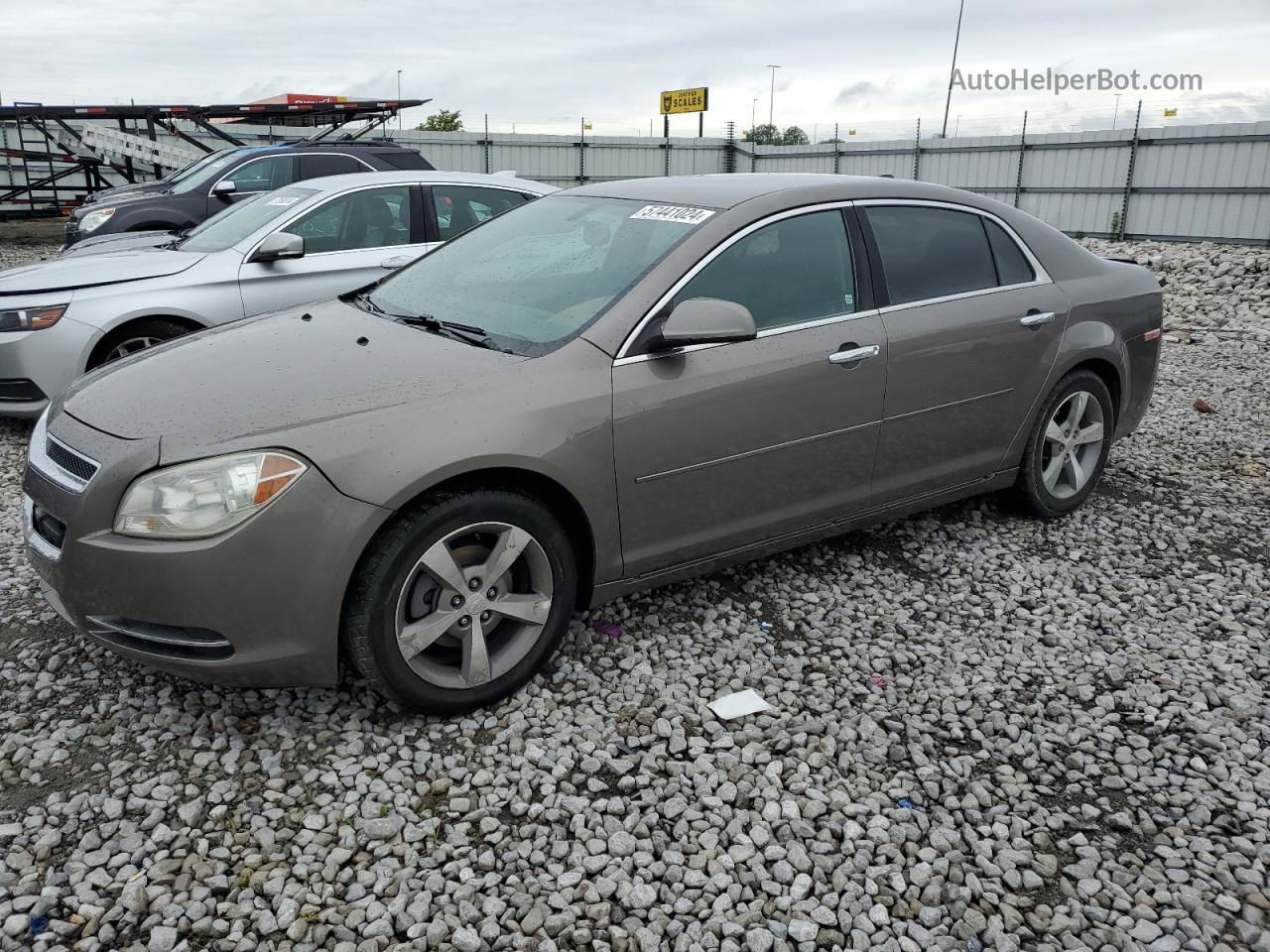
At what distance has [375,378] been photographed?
10.5 feet

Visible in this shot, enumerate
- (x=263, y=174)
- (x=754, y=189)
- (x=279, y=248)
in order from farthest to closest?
(x=263, y=174), (x=279, y=248), (x=754, y=189)

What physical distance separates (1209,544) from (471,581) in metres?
3.78

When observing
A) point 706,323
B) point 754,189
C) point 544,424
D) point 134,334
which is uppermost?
point 754,189

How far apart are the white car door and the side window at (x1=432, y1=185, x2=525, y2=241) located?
0.47 ft

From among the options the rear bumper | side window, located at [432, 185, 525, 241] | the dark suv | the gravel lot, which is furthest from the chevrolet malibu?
the dark suv

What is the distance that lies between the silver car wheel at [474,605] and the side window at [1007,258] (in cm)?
265

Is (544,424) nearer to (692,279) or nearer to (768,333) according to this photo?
(692,279)

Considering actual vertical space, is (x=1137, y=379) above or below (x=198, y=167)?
below

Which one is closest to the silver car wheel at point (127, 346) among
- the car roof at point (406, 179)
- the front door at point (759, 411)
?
the car roof at point (406, 179)

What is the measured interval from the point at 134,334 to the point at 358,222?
1.69m

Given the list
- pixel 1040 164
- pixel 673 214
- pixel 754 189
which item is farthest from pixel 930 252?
pixel 1040 164

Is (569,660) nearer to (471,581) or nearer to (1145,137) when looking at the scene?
(471,581)

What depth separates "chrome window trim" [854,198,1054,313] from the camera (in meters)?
4.18

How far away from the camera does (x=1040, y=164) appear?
21.8 meters
